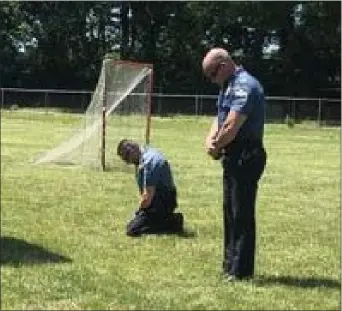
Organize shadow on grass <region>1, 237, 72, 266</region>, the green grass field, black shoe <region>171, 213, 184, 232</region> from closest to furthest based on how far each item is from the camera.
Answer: the green grass field, shadow on grass <region>1, 237, 72, 266</region>, black shoe <region>171, 213, 184, 232</region>

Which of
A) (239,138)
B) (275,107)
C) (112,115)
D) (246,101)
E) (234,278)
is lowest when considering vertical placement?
(275,107)

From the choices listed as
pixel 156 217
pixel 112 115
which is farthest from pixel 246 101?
pixel 112 115

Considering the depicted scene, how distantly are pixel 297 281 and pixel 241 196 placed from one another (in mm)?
1015

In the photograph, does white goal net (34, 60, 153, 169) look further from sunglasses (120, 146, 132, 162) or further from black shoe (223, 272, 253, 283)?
black shoe (223, 272, 253, 283)

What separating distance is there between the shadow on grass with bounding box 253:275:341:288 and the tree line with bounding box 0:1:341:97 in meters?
16.7

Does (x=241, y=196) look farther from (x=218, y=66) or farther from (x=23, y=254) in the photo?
(x=23, y=254)

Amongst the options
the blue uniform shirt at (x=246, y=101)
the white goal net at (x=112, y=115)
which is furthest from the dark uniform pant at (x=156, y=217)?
the white goal net at (x=112, y=115)

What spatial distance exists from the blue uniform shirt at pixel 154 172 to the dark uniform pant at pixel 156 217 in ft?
0.34

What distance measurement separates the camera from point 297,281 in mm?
7871

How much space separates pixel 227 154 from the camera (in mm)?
7477

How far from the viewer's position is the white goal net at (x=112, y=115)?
17.7 meters

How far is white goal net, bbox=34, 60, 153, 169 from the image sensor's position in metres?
17.7

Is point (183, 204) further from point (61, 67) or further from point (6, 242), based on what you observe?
point (61, 67)

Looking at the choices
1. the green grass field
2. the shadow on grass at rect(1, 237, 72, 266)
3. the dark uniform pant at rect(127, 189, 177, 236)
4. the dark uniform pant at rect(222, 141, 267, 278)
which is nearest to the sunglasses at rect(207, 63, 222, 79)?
the dark uniform pant at rect(222, 141, 267, 278)
